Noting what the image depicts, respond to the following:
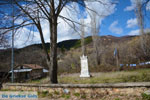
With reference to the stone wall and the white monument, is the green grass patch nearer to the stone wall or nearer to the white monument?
the white monument

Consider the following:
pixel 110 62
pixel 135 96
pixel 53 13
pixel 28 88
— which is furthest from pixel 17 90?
pixel 110 62

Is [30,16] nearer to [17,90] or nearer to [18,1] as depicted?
[18,1]

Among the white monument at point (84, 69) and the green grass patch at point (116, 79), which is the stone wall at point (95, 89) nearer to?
the green grass patch at point (116, 79)

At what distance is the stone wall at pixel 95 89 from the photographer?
3260 mm

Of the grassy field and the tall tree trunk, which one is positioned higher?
the tall tree trunk

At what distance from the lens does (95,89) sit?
3.75m

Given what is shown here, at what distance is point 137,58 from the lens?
18.3 meters

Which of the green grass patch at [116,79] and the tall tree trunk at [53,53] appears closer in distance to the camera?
the tall tree trunk at [53,53]

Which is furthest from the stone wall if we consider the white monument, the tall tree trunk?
the white monument

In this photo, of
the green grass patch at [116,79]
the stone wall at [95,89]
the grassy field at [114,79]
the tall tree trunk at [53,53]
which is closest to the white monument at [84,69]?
the grassy field at [114,79]

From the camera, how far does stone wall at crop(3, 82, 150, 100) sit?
128 inches

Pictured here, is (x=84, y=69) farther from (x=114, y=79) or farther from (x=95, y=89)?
(x=95, y=89)

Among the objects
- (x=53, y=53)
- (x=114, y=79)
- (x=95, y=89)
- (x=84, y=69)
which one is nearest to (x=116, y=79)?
(x=114, y=79)

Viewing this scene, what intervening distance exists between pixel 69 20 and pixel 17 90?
4.44 meters
